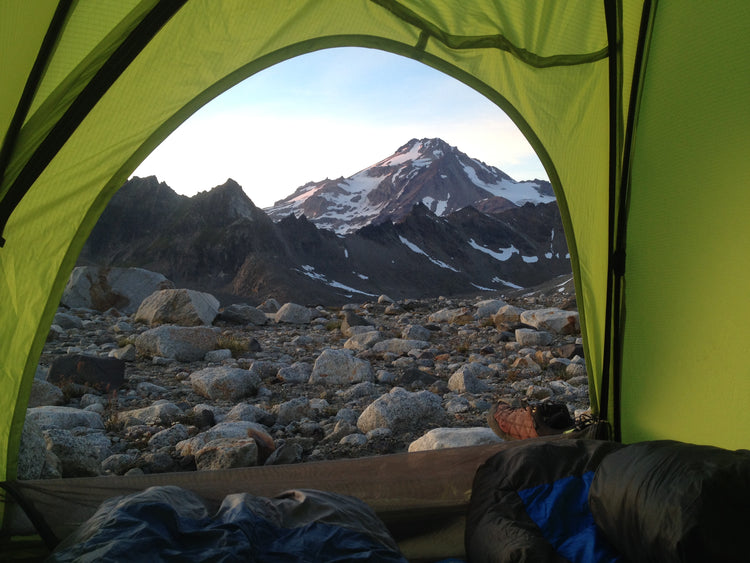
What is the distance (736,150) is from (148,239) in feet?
161

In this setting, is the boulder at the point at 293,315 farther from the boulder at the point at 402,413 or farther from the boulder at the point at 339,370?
the boulder at the point at 402,413

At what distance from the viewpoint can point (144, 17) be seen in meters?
2.33

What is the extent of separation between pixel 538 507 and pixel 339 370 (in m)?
4.35

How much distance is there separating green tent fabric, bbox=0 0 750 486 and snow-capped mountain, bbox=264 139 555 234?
12891 cm

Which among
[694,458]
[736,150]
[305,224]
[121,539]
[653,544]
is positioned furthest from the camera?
[305,224]

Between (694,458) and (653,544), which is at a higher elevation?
(694,458)

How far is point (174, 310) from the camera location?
11508mm

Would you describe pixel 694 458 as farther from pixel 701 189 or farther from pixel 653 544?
pixel 701 189

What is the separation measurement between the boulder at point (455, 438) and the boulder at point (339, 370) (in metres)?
2.76

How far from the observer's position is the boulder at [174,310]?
37.3ft

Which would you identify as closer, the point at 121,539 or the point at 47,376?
the point at 121,539

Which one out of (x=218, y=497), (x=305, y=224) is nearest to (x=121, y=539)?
(x=218, y=497)

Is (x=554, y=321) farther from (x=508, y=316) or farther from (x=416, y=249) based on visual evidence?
(x=416, y=249)

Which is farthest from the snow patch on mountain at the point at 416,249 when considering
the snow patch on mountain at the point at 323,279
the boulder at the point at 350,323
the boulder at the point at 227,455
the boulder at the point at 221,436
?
the boulder at the point at 227,455
